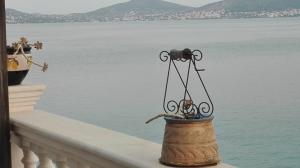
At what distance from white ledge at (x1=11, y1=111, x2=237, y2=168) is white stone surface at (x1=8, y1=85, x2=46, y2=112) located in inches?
3.5

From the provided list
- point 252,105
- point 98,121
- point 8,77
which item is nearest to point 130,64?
point 252,105

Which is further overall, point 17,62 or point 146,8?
point 146,8

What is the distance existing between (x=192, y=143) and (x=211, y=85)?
22.9 metres

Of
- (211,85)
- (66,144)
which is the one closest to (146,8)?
(66,144)

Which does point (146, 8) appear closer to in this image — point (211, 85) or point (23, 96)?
point (23, 96)

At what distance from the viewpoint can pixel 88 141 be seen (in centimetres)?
180

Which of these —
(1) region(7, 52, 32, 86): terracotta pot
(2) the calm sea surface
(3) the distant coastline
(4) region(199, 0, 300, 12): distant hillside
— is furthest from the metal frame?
(4) region(199, 0, 300, 12): distant hillside

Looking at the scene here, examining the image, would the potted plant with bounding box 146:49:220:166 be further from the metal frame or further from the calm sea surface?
the calm sea surface

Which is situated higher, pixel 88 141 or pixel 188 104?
pixel 188 104

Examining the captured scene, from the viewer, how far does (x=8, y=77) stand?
8.19ft

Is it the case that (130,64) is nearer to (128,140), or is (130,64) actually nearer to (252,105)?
(252,105)

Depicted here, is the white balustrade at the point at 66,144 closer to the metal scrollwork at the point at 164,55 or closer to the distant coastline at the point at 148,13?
the metal scrollwork at the point at 164,55

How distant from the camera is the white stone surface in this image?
2443mm

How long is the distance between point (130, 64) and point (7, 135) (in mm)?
30045
